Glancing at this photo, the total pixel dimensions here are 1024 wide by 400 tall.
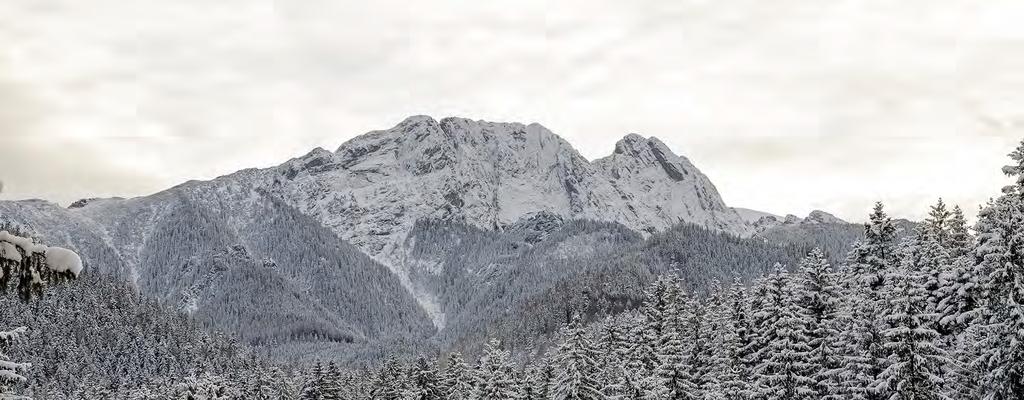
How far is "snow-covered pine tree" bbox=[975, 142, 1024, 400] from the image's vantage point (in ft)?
86.9

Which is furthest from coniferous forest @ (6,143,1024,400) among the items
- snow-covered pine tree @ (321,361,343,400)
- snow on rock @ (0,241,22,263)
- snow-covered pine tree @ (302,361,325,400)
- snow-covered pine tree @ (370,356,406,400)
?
snow-covered pine tree @ (302,361,325,400)

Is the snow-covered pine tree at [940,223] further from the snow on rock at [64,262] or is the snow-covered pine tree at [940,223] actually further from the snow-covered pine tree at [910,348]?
the snow on rock at [64,262]

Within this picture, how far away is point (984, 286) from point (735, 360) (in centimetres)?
2039

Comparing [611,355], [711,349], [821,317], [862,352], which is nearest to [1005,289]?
[862,352]

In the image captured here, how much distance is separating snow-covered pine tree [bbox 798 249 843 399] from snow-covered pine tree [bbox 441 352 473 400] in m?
36.2

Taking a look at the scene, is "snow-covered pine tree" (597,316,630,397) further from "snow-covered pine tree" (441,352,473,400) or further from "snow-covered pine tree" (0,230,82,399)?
"snow-covered pine tree" (0,230,82,399)

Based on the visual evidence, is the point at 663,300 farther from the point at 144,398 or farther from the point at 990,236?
A: the point at 144,398

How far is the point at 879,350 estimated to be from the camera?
118 feet

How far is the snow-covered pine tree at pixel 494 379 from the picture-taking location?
65438mm

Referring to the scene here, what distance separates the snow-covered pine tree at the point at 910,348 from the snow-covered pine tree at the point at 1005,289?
19.1 ft

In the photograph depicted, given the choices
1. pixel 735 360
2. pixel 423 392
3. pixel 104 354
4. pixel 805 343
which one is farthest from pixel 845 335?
pixel 104 354

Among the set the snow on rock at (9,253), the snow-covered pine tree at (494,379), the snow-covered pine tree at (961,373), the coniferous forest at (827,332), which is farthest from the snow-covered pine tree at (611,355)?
the snow on rock at (9,253)

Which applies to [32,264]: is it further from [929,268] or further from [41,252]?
[929,268]

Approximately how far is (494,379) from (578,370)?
12687 millimetres
